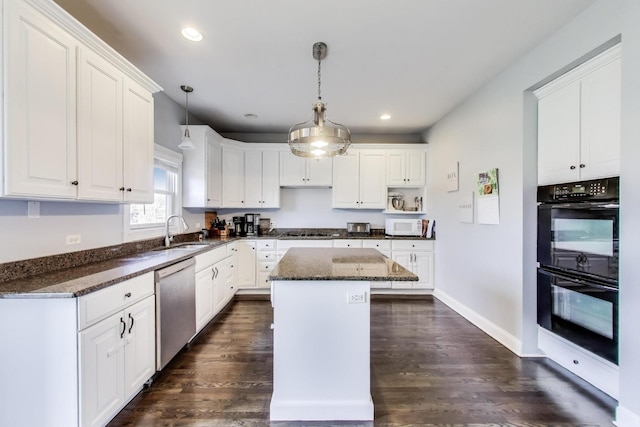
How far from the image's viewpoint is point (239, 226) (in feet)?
14.9

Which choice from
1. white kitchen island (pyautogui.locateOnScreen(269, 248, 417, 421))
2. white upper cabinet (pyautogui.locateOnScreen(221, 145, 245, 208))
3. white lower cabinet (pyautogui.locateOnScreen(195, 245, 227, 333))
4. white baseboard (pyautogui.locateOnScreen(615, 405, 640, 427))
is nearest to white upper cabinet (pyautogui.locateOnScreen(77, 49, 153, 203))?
white lower cabinet (pyautogui.locateOnScreen(195, 245, 227, 333))

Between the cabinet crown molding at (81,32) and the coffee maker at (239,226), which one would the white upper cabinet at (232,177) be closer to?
the coffee maker at (239,226)

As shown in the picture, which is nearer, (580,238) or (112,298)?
(112,298)

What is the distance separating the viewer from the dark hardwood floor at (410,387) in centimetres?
174

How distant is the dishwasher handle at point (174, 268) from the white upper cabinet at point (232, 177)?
1.77 metres

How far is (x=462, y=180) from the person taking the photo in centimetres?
341

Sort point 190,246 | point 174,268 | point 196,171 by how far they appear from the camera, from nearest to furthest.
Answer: point 174,268 < point 190,246 < point 196,171

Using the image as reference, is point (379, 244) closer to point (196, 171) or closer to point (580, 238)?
point (580, 238)

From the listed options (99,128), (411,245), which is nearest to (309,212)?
(411,245)

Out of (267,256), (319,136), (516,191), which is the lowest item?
(267,256)

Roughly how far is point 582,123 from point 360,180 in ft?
9.27

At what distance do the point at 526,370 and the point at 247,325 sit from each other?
2687mm

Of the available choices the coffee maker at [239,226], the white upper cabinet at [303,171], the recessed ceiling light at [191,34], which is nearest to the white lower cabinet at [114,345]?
the recessed ceiling light at [191,34]

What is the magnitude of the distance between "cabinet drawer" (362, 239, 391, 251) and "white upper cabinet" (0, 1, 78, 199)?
347cm
